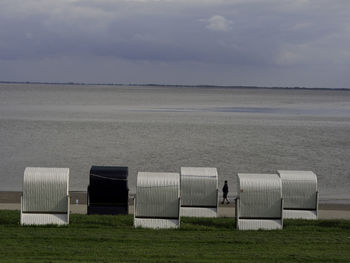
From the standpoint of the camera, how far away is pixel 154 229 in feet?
71.9

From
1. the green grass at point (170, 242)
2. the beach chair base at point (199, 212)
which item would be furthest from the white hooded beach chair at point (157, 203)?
the beach chair base at point (199, 212)

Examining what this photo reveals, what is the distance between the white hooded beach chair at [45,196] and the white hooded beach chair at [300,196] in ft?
26.7

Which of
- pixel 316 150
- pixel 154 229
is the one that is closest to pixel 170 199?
pixel 154 229

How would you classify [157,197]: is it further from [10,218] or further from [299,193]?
[299,193]

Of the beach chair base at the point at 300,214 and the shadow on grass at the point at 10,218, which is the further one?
the beach chair base at the point at 300,214

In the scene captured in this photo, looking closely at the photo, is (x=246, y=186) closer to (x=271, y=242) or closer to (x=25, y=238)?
(x=271, y=242)

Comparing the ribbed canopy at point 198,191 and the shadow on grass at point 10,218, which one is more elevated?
the ribbed canopy at point 198,191

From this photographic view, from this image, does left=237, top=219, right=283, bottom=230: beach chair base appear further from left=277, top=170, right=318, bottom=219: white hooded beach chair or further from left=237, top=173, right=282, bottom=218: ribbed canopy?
left=277, top=170, right=318, bottom=219: white hooded beach chair

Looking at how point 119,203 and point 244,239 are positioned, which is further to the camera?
point 119,203

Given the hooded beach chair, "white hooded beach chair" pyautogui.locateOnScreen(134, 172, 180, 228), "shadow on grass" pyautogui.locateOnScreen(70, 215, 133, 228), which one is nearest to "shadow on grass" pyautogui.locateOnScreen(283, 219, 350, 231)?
"white hooded beach chair" pyautogui.locateOnScreen(134, 172, 180, 228)

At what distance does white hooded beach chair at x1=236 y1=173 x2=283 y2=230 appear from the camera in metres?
22.8

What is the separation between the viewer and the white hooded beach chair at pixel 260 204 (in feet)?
74.8

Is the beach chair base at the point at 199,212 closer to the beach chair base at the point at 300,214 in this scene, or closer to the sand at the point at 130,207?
the sand at the point at 130,207

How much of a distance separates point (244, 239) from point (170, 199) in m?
4.10
